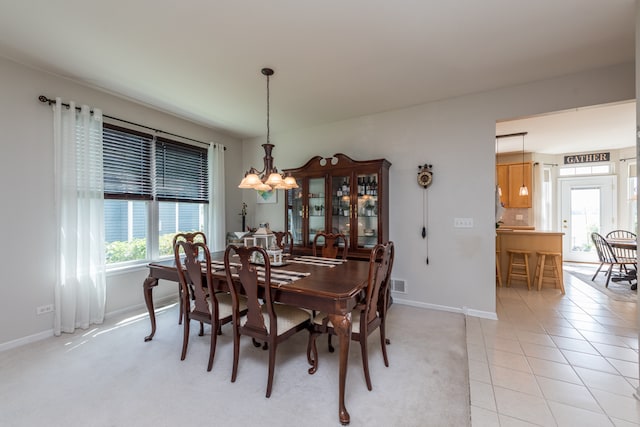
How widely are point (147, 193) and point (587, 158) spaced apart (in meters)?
8.99

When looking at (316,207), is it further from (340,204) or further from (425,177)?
(425,177)

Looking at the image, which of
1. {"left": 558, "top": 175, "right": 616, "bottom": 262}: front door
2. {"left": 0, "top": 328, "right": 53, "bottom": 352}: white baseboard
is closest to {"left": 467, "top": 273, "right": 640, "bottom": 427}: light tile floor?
{"left": 558, "top": 175, "right": 616, "bottom": 262}: front door

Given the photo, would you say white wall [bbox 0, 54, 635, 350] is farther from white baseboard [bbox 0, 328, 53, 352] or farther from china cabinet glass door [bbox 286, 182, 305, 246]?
china cabinet glass door [bbox 286, 182, 305, 246]

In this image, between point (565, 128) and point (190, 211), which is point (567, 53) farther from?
point (190, 211)

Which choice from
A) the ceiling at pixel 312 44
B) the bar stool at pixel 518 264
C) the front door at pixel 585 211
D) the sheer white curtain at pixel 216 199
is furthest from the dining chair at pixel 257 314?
the front door at pixel 585 211

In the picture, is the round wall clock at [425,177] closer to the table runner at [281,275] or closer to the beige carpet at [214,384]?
the beige carpet at [214,384]

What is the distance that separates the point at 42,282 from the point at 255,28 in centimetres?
318

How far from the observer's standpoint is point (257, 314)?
6.49ft

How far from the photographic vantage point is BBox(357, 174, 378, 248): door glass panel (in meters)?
3.68

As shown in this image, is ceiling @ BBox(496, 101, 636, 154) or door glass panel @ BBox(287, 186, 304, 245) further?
door glass panel @ BBox(287, 186, 304, 245)

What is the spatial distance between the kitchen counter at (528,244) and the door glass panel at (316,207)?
3217mm

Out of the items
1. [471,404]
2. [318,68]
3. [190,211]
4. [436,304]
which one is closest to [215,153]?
[190,211]

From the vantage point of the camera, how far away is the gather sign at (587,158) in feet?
20.4

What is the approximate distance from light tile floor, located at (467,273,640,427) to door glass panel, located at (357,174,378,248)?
1.50m
